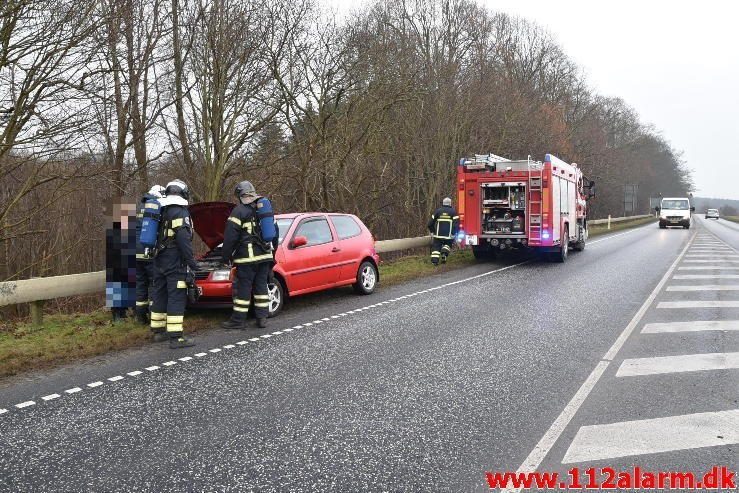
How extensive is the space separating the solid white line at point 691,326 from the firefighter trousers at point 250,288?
15.6 ft

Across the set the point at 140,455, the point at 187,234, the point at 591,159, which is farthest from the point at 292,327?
the point at 591,159

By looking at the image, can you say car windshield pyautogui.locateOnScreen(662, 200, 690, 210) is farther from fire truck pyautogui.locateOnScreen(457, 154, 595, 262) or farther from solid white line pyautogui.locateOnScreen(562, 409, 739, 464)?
solid white line pyautogui.locateOnScreen(562, 409, 739, 464)

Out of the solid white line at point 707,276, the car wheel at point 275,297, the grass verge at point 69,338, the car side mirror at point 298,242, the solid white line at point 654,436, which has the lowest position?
the solid white line at point 654,436

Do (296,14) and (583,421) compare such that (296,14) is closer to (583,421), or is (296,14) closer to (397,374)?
(397,374)

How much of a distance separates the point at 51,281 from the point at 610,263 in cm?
1284

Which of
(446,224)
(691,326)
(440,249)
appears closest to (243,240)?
(691,326)

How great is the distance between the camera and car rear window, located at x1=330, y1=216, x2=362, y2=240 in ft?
32.6

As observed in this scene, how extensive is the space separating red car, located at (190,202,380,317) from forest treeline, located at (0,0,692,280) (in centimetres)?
156

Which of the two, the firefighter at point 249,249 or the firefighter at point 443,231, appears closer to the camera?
the firefighter at point 249,249

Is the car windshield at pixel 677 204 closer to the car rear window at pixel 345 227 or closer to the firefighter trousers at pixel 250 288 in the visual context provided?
the car rear window at pixel 345 227

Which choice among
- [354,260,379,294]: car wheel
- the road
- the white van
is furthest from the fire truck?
the white van

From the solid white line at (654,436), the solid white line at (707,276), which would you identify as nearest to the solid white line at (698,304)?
the solid white line at (707,276)

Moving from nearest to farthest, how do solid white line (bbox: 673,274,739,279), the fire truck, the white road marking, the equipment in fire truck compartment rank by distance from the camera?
the white road marking, solid white line (bbox: 673,274,739,279), the fire truck, the equipment in fire truck compartment

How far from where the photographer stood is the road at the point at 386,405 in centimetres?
336
